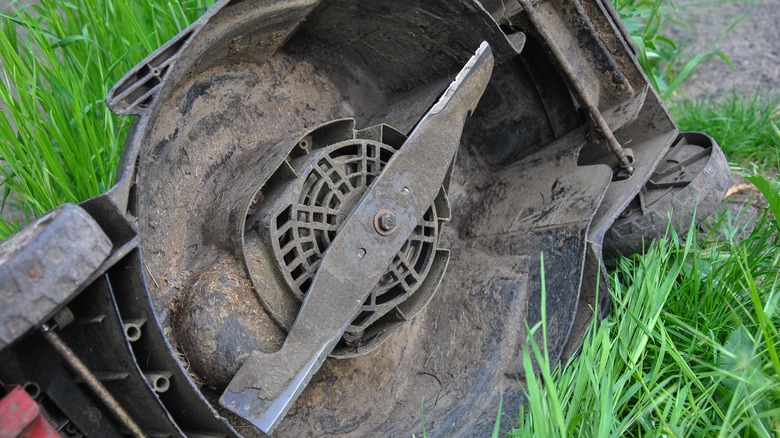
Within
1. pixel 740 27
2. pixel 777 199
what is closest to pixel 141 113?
pixel 777 199

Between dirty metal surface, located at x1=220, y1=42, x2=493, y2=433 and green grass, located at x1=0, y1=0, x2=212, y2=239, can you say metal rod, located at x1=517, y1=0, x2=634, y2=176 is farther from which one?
green grass, located at x1=0, y1=0, x2=212, y2=239

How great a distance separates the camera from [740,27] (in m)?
3.33

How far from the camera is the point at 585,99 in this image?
6.47 ft

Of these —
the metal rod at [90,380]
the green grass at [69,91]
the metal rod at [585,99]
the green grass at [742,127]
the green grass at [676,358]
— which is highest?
the green grass at [69,91]

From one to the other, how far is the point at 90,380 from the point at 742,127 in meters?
2.44

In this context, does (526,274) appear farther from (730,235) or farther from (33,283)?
(33,283)

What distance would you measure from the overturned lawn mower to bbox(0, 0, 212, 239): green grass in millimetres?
487

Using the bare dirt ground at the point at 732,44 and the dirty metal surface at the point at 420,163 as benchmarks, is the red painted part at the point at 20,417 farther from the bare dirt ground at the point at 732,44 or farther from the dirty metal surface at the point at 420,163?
the bare dirt ground at the point at 732,44

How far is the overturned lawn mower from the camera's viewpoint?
1.29m

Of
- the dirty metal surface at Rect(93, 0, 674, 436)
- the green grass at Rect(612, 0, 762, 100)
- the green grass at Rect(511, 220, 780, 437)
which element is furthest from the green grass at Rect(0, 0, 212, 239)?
the green grass at Rect(612, 0, 762, 100)

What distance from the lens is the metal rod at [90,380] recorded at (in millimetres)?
1214

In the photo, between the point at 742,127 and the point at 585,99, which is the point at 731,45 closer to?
the point at 742,127

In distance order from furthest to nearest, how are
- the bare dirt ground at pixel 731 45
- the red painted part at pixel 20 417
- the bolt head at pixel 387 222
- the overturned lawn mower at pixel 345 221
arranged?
the bare dirt ground at pixel 731 45 → the bolt head at pixel 387 222 → the overturned lawn mower at pixel 345 221 → the red painted part at pixel 20 417

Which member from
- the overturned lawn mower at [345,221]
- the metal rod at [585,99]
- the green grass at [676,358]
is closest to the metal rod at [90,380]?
the overturned lawn mower at [345,221]
